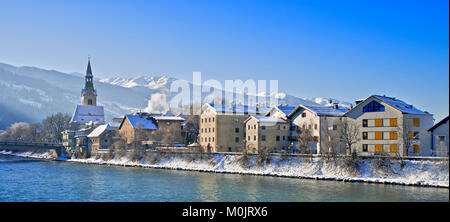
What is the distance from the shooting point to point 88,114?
152375 mm

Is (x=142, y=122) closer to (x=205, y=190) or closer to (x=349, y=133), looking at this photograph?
(x=349, y=133)

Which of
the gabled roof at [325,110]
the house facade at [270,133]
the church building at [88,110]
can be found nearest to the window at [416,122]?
the gabled roof at [325,110]

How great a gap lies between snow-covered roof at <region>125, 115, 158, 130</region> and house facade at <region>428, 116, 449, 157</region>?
53994mm

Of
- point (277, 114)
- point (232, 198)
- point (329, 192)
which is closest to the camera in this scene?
→ point (232, 198)

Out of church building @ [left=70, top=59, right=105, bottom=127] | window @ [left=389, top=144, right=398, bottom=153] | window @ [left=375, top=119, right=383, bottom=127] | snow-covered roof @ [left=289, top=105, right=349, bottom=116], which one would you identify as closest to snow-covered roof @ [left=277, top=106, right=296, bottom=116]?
snow-covered roof @ [left=289, top=105, right=349, bottom=116]

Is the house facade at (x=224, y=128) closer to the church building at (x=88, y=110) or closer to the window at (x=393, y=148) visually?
the window at (x=393, y=148)

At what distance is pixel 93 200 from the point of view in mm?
33906

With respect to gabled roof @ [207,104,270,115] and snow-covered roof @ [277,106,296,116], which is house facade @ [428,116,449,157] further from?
gabled roof @ [207,104,270,115]

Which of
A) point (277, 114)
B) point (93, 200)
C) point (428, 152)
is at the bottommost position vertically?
point (93, 200)

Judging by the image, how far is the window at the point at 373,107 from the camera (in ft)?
180

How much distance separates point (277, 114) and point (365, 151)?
60.3ft

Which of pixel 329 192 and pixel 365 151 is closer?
pixel 329 192
